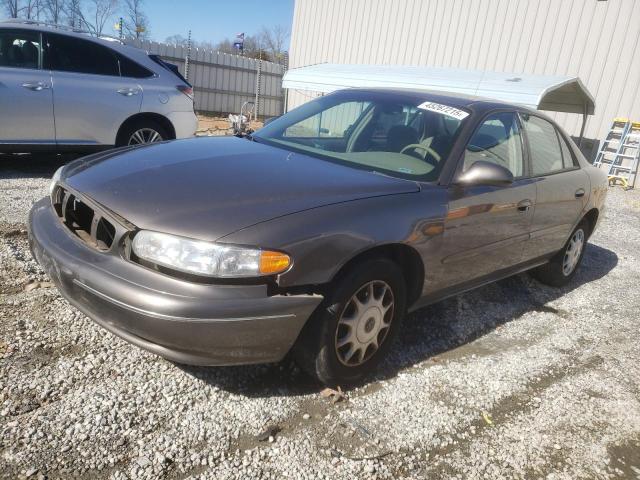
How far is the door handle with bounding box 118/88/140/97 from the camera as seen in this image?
6422 millimetres

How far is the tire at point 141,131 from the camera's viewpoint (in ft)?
21.6

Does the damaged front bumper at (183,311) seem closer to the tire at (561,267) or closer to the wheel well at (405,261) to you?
the wheel well at (405,261)

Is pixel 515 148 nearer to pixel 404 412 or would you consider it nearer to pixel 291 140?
pixel 291 140

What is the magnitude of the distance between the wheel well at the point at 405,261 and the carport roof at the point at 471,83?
4967mm

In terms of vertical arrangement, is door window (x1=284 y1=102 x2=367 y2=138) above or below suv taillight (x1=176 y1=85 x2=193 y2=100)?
above

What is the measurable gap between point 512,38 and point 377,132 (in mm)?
10406

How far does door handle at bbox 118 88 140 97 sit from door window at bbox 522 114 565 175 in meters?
4.70

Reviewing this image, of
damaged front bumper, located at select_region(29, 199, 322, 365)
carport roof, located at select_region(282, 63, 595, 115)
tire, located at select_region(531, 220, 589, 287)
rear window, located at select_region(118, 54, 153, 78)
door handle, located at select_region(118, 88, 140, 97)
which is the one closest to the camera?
damaged front bumper, located at select_region(29, 199, 322, 365)

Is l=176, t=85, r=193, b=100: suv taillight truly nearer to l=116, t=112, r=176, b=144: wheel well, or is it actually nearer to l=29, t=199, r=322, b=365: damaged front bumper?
l=116, t=112, r=176, b=144: wheel well

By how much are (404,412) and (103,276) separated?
157cm

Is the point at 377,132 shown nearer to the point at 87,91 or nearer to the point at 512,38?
the point at 87,91

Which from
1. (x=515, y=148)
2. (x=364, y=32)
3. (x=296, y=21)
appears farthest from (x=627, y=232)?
(x=296, y=21)

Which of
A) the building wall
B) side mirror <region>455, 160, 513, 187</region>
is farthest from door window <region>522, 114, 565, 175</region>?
the building wall

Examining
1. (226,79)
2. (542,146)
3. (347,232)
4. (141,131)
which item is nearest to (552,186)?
(542,146)
